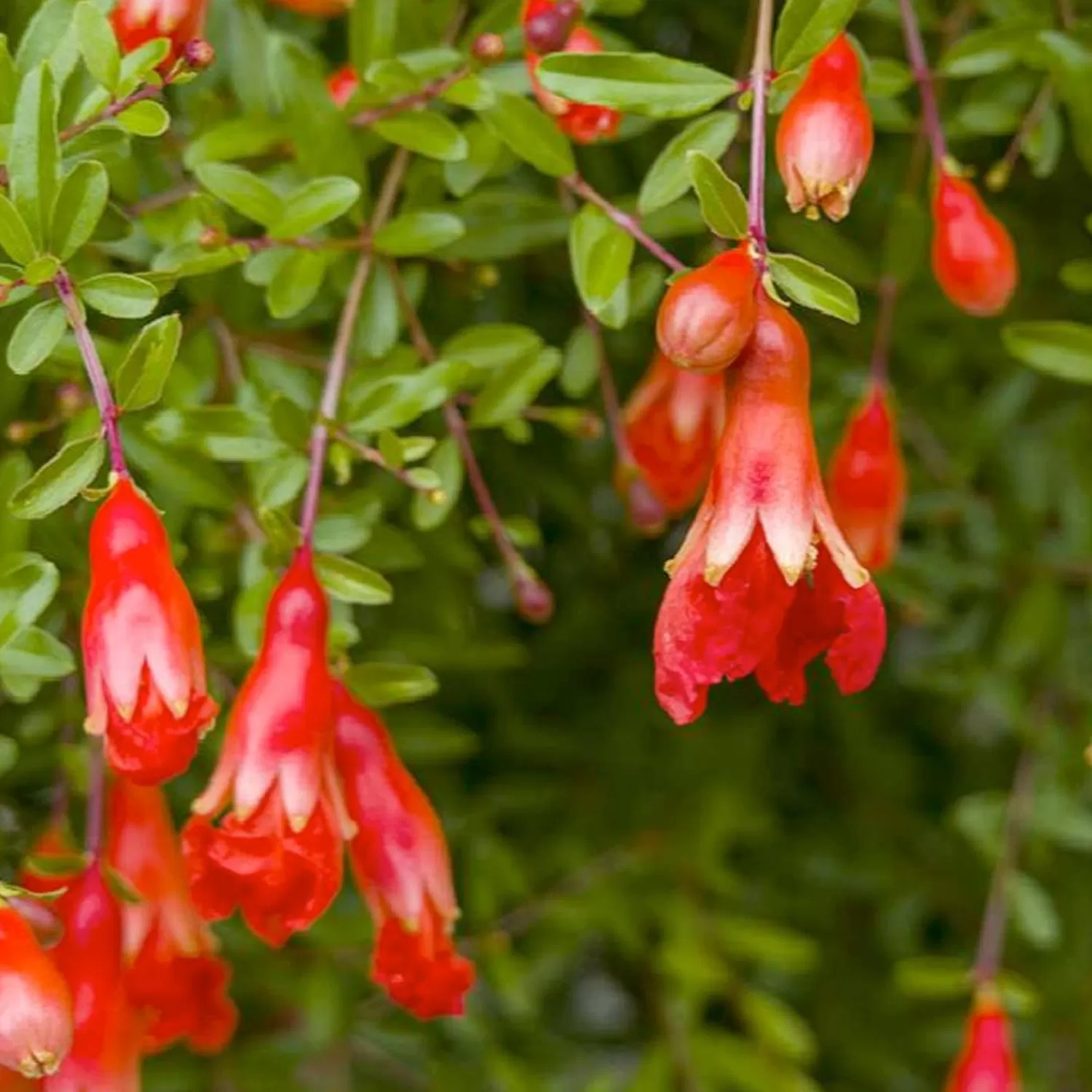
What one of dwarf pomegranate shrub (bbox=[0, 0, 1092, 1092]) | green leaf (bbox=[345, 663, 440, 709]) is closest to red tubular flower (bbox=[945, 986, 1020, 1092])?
dwarf pomegranate shrub (bbox=[0, 0, 1092, 1092])

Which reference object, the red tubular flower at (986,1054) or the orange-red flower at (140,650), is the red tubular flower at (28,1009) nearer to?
the orange-red flower at (140,650)

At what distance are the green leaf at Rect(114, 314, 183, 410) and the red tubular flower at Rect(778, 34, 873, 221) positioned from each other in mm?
214

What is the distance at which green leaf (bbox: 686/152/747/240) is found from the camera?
569 mm

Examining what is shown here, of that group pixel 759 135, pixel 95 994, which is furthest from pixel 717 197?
pixel 95 994

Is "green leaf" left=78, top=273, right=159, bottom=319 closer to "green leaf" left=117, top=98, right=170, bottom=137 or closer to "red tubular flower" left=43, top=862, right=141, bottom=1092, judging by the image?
"green leaf" left=117, top=98, right=170, bottom=137

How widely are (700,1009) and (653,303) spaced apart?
46cm

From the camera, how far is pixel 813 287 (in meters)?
0.59

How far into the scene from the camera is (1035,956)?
1224 millimetres

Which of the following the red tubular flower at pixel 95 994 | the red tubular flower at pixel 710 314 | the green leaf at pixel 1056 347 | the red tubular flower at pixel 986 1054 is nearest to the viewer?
the red tubular flower at pixel 710 314

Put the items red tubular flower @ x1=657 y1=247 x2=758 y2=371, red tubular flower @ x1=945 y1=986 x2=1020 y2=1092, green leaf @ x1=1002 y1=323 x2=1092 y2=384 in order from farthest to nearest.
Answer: red tubular flower @ x1=945 y1=986 x2=1020 y2=1092 < green leaf @ x1=1002 y1=323 x2=1092 y2=384 < red tubular flower @ x1=657 y1=247 x2=758 y2=371

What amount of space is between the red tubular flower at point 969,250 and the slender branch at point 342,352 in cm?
23

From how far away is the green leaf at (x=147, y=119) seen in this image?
0.62 m

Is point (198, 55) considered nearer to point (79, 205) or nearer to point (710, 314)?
point (79, 205)

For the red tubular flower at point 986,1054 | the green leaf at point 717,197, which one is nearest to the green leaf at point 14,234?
the green leaf at point 717,197
